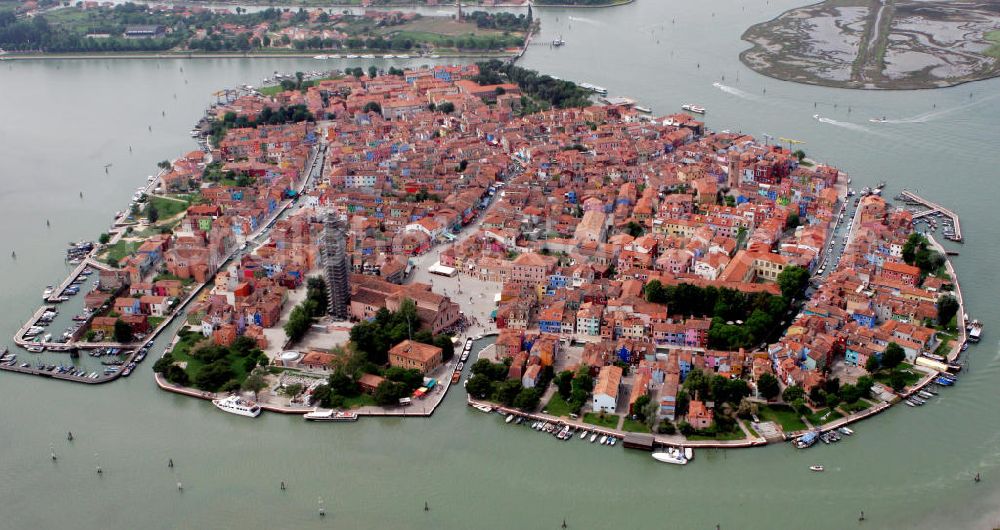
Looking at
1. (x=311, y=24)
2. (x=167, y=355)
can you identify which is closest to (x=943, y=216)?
(x=167, y=355)

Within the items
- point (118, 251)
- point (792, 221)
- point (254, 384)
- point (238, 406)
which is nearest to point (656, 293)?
point (792, 221)

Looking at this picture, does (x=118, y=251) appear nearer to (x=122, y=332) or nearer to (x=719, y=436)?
(x=122, y=332)

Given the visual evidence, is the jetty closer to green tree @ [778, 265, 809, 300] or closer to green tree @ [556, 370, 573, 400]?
green tree @ [778, 265, 809, 300]

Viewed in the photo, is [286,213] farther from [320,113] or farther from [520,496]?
[520,496]

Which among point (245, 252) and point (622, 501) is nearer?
point (622, 501)

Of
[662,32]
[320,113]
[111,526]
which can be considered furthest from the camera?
[662,32]

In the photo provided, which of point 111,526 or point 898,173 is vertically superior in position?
point 898,173

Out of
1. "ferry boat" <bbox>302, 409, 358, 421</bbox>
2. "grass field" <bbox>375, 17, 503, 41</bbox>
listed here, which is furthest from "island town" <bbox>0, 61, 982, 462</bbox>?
"grass field" <bbox>375, 17, 503, 41</bbox>
